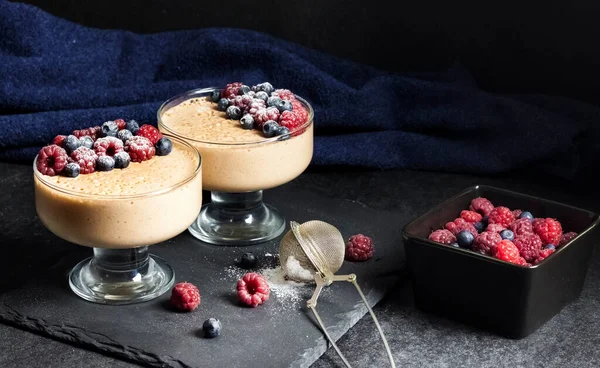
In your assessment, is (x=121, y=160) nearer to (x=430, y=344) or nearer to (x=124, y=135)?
(x=124, y=135)

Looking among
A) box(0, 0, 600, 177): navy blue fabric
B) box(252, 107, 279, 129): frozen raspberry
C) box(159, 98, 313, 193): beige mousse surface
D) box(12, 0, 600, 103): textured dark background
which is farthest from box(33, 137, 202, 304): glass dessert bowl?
box(12, 0, 600, 103): textured dark background

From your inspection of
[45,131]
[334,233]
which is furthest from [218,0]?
[334,233]

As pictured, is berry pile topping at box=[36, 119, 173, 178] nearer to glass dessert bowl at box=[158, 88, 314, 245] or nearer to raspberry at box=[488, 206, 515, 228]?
glass dessert bowl at box=[158, 88, 314, 245]

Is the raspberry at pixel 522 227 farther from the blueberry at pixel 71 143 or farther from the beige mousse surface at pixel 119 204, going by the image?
the blueberry at pixel 71 143

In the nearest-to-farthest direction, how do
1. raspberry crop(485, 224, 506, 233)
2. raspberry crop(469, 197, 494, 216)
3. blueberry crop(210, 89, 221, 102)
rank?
1. raspberry crop(485, 224, 506, 233)
2. raspberry crop(469, 197, 494, 216)
3. blueberry crop(210, 89, 221, 102)

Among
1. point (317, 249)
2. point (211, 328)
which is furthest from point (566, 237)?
point (211, 328)

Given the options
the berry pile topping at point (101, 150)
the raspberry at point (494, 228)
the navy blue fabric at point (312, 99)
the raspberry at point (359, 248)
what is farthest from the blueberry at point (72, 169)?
the raspberry at point (494, 228)

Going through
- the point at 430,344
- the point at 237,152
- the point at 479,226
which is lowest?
the point at 430,344
